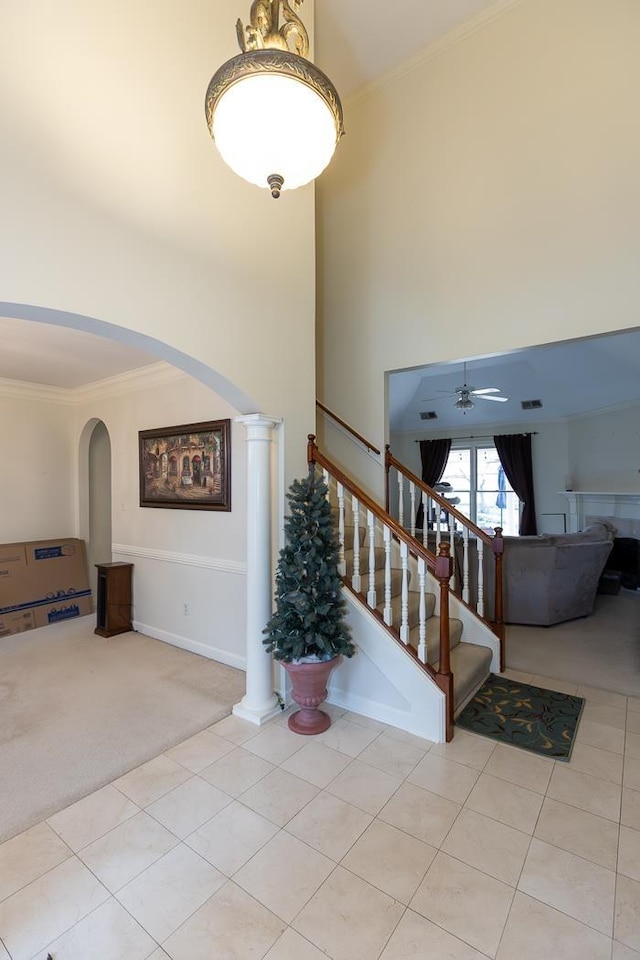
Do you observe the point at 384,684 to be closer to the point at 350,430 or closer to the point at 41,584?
the point at 350,430

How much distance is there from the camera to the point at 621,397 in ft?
21.9

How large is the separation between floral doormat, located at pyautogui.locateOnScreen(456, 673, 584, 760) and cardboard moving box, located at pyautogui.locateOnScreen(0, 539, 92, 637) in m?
4.58

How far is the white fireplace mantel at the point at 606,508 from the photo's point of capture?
653cm

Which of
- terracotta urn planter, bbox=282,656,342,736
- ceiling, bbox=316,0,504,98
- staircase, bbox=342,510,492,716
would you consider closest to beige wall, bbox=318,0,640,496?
ceiling, bbox=316,0,504,98

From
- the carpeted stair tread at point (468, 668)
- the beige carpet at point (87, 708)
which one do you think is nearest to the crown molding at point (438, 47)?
the carpeted stair tread at point (468, 668)

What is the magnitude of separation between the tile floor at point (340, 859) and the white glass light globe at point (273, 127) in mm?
2712

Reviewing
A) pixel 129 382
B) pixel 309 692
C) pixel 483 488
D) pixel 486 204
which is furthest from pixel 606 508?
pixel 129 382

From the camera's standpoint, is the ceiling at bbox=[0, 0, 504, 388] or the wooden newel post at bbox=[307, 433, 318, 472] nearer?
the ceiling at bbox=[0, 0, 504, 388]

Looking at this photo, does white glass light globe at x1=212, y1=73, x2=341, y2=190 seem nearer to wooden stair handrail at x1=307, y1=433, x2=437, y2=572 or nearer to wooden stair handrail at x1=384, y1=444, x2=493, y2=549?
wooden stair handrail at x1=307, y1=433, x2=437, y2=572

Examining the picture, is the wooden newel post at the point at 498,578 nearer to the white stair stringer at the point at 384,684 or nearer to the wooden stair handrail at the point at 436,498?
the wooden stair handrail at the point at 436,498

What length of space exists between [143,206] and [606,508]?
7.56 meters

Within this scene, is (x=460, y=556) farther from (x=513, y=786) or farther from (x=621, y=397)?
(x=621, y=397)

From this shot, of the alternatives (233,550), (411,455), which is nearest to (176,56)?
(233,550)

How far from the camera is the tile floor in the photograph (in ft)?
4.93
